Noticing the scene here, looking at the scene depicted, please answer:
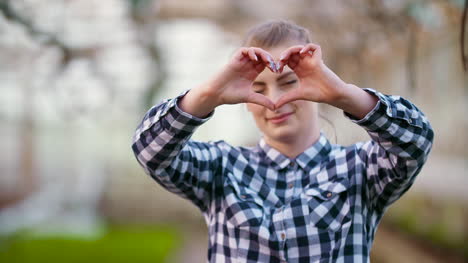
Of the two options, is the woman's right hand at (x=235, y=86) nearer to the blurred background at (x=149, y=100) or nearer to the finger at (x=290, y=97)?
the finger at (x=290, y=97)

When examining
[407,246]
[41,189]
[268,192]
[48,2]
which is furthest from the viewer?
[41,189]

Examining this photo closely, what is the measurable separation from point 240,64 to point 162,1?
364cm

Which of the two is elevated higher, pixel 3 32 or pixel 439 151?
pixel 3 32

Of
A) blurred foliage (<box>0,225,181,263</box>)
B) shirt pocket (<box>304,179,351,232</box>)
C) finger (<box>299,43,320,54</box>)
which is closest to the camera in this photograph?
finger (<box>299,43,320,54</box>)

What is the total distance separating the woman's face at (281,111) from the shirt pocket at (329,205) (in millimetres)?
115

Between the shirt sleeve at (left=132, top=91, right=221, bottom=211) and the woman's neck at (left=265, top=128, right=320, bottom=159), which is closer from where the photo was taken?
the shirt sleeve at (left=132, top=91, right=221, bottom=211)

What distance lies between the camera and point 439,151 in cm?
290

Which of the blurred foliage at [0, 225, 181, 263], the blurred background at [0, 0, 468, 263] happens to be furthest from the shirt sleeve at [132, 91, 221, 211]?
the blurred foliage at [0, 225, 181, 263]

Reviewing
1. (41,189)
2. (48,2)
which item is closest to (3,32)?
(48,2)

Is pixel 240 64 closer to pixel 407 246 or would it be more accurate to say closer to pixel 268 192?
pixel 268 192

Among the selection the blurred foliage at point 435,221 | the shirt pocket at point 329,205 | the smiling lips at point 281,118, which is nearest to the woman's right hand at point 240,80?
the smiling lips at point 281,118

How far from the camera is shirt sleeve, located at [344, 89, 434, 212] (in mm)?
827

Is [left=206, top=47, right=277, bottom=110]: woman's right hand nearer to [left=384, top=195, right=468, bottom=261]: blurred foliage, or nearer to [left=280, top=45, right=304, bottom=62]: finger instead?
[left=280, top=45, right=304, bottom=62]: finger

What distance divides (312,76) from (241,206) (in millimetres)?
279
